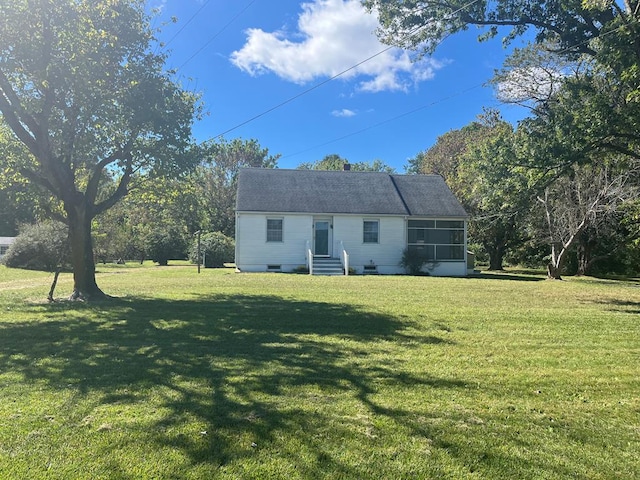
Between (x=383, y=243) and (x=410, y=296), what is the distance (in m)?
11.6

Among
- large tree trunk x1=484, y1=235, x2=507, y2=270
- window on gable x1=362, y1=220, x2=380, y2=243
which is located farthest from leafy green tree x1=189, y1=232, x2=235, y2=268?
large tree trunk x1=484, y1=235, x2=507, y2=270

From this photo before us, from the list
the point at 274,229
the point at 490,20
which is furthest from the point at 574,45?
the point at 274,229

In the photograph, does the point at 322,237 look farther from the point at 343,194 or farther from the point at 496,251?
the point at 496,251

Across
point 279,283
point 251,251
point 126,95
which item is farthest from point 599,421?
point 251,251

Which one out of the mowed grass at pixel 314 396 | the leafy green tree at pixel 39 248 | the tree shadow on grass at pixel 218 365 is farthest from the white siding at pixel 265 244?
the mowed grass at pixel 314 396

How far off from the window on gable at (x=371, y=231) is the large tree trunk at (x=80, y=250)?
603 inches

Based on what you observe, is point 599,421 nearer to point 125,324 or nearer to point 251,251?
point 125,324

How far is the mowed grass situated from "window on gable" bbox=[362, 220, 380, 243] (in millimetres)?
15004

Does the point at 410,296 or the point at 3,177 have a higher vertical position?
the point at 3,177

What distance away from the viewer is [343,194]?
996 inches

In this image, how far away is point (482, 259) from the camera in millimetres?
38625

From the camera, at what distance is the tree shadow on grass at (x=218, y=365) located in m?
3.76

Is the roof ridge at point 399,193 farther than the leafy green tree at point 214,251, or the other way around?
the leafy green tree at point 214,251

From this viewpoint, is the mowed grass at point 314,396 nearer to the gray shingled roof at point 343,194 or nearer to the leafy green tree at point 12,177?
the leafy green tree at point 12,177
